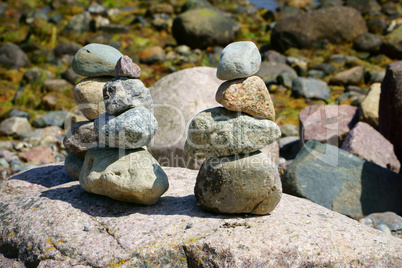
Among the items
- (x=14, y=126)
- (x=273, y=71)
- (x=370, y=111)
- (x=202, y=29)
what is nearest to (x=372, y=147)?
(x=370, y=111)

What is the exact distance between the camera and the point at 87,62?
17.4 ft

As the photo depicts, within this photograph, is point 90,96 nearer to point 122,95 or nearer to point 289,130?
point 122,95

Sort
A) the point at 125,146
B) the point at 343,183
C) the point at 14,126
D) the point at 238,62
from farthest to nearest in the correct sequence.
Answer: the point at 14,126 < the point at 343,183 < the point at 125,146 < the point at 238,62

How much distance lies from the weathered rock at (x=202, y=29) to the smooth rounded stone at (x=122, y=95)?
13.5 meters

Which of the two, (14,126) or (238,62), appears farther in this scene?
(14,126)

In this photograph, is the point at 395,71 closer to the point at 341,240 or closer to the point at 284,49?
the point at 341,240

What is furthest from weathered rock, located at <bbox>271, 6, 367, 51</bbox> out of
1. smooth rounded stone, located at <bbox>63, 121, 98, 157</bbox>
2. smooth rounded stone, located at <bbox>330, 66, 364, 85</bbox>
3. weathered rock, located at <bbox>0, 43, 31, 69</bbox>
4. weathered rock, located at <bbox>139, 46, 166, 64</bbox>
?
smooth rounded stone, located at <bbox>63, 121, 98, 157</bbox>

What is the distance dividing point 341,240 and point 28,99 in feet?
37.3

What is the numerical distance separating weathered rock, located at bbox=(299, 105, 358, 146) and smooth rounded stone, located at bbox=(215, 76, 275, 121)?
492 centimetres

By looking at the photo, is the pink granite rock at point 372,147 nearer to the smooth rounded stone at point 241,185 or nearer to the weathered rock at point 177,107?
the weathered rock at point 177,107

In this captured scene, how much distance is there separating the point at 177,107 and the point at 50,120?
18.6 feet

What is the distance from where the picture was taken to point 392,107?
8133 mm

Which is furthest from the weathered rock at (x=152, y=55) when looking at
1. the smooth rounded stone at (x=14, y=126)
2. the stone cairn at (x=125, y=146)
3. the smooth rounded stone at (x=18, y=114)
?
the stone cairn at (x=125, y=146)

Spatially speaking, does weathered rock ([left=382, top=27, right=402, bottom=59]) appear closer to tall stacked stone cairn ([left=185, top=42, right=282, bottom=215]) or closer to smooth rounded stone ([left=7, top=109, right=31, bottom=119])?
smooth rounded stone ([left=7, top=109, right=31, bottom=119])
